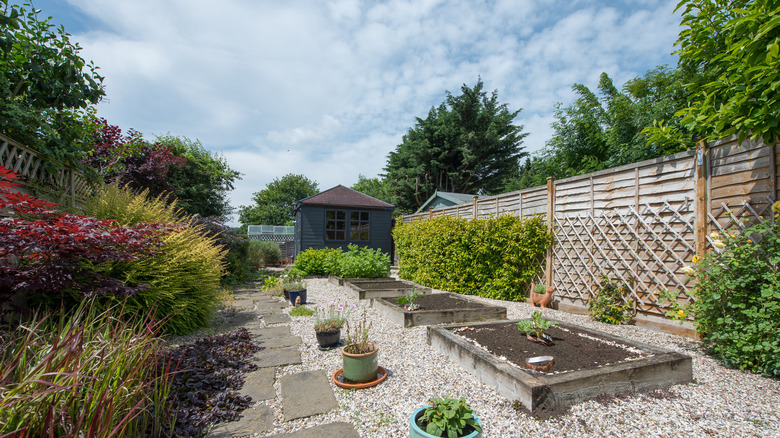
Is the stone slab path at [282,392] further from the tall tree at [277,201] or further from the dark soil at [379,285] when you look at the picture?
the tall tree at [277,201]

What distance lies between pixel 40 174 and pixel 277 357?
14.4 ft

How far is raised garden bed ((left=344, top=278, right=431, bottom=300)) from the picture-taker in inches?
257

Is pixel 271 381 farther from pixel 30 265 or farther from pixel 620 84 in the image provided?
pixel 620 84

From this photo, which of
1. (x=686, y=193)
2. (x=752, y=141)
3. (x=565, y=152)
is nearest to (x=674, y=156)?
(x=686, y=193)

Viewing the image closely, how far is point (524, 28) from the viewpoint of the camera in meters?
6.12

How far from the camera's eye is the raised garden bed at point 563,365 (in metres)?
2.23

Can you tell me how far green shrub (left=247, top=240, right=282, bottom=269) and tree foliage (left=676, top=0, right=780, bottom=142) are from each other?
41.5ft

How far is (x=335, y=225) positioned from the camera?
511 inches

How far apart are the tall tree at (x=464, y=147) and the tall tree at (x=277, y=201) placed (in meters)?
17.1

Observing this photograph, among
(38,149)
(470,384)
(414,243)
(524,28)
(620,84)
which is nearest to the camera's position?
(470,384)

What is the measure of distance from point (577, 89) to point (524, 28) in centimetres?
1243

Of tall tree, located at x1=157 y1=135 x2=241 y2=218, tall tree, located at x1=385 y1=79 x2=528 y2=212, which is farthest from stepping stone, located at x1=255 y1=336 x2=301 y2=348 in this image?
tall tree, located at x1=385 y1=79 x2=528 y2=212

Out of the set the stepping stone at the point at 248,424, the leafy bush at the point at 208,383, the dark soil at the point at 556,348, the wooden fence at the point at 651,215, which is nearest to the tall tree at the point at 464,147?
the wooden fence at the point at 651,215

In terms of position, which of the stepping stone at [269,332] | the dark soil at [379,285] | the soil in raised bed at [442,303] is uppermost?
the dark soil at [379,285]
